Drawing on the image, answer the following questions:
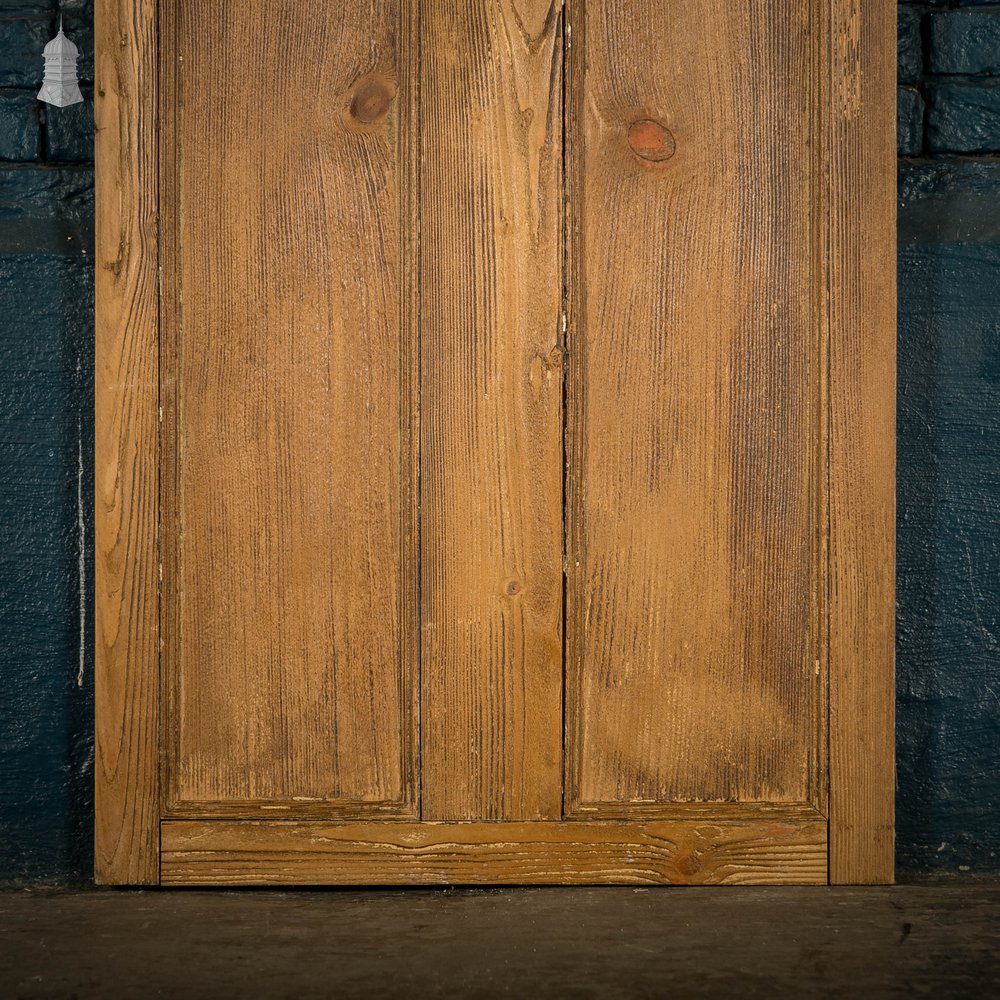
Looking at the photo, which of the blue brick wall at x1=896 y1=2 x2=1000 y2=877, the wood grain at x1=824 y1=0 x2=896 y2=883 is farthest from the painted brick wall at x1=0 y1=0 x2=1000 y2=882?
the wood grain at x1=824 y1=0 x2=896 y2=883

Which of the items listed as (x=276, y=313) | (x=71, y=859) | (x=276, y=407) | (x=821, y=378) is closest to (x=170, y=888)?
(x=71, y=859)

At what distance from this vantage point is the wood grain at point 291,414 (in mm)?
1470

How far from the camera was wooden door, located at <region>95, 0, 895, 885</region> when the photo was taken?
→ 147 cm

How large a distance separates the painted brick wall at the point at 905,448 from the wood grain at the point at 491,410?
24.9 inches

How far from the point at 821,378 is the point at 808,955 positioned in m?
0.91

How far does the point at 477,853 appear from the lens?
1.50 metres

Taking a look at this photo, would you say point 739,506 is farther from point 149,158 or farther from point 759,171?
point 149,158

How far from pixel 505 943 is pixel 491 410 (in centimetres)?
84

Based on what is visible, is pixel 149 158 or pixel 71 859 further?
pixel 71 859

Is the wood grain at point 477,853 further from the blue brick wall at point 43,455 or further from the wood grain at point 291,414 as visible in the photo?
the blue brick wall at point 43,455

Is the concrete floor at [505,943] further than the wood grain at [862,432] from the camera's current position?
No

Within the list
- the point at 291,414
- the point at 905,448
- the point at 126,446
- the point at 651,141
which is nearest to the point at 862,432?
the point at 905,448

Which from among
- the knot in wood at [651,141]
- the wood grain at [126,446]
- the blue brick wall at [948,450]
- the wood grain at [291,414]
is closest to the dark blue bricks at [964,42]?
the blue brick wall at [948,450]

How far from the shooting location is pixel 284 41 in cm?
147
